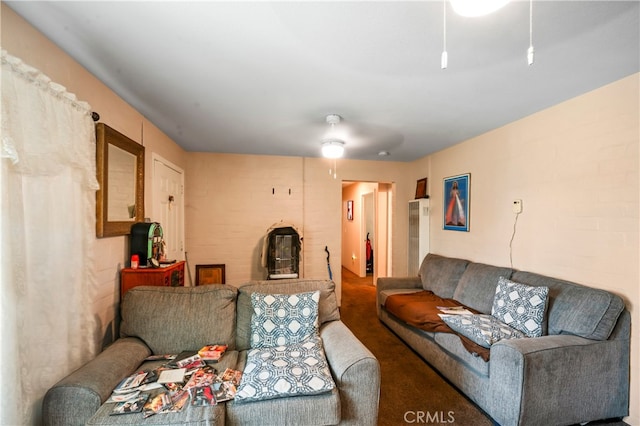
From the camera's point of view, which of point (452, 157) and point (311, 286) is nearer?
point (311, 286)

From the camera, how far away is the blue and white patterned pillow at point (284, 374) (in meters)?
1.40

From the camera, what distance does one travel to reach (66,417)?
49.8 inches

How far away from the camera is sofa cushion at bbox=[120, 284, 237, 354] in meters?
1.83

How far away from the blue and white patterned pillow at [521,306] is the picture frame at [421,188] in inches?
77.6

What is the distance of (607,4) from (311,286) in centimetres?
228

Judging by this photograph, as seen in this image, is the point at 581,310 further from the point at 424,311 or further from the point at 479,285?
the point at 424,311

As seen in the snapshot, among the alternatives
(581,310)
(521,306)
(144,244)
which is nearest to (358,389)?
(521,306)

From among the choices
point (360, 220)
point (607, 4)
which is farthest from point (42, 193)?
point (360, 220)

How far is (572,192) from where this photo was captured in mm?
2131

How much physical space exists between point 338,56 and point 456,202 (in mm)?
2648

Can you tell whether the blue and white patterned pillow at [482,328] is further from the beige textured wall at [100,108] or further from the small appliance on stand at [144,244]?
the beige textured wall at [100,108]

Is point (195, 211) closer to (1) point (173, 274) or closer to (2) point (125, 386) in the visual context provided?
(1) point (173, 274)

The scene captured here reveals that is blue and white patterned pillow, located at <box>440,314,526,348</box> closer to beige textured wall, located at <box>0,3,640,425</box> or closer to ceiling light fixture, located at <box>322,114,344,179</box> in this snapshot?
beige textured wall, located at <box>0,3,640,425</box>

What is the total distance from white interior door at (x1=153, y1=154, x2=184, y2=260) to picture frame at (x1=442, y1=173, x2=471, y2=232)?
3541 mm
